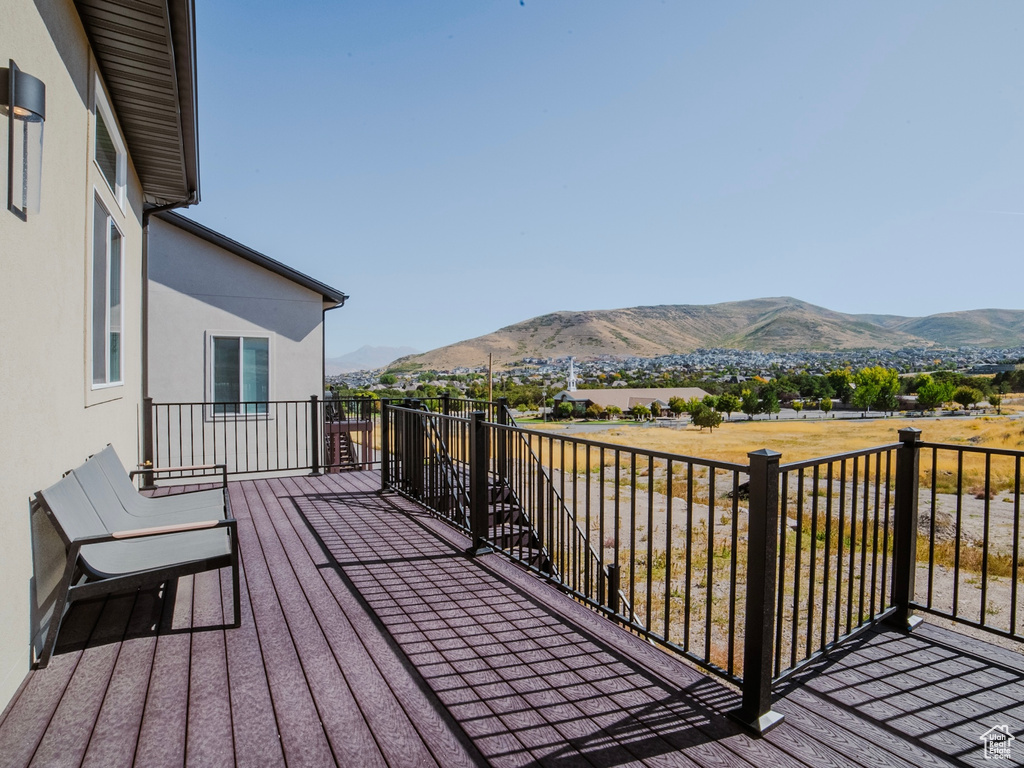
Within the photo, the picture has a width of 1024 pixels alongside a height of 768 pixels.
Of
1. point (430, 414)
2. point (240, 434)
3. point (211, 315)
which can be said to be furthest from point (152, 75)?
point (240, 434)

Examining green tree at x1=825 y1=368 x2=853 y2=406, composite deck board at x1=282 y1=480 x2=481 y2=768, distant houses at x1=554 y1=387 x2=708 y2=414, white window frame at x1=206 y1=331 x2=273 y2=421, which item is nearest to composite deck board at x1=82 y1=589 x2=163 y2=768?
composite deck board at x1=282 y1=480 x2=481 y2=768

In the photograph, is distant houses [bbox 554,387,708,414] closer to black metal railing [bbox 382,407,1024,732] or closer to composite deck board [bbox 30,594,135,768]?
black metal railing [bbox 382,407,1024,732]

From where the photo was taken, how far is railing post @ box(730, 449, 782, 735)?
1.86m

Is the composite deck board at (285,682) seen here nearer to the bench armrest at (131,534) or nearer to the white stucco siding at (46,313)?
the bench armrest at (131,534)

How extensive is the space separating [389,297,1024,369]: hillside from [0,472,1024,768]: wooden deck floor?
97.4 meters

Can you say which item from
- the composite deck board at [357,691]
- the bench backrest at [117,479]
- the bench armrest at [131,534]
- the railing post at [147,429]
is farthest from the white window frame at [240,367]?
the bench armrest at [131,534]

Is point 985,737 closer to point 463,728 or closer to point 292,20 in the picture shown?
point 463,728

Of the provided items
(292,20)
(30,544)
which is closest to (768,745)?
(30,544)

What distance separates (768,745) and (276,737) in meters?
1.62

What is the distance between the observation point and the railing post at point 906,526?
8.95 ft

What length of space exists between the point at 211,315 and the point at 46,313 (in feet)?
23.8

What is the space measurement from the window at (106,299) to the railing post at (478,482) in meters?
2.56

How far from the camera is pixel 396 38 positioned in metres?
11.5

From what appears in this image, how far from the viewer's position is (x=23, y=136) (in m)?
2.20
